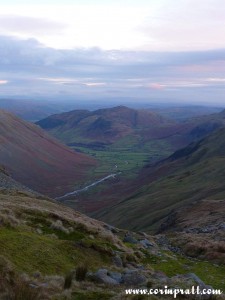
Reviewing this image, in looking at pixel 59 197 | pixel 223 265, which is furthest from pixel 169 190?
pixel 223 265

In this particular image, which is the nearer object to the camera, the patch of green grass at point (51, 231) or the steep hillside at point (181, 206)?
the patch of green grass at point (51, 231)

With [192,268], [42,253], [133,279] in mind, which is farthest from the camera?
[192,268]

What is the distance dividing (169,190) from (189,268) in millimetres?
93618

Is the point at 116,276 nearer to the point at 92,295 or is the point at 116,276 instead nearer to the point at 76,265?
the point at 76,265

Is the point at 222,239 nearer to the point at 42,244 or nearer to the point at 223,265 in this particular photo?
the point at 223,265

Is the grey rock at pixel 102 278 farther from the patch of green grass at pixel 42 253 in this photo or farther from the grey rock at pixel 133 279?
the patch of green grass at pixel 42 253

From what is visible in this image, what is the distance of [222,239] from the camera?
126ft

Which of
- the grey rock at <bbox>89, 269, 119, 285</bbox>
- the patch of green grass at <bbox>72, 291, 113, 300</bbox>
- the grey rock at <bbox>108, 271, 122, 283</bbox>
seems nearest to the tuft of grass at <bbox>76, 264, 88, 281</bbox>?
the grey rock at <bbox>89, 269, 119, 285</bbox>

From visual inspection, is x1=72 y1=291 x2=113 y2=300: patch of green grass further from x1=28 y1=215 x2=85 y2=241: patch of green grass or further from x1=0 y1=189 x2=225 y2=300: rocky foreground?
x1=28 y1=215 x2=85 y2=241: patch of green grass

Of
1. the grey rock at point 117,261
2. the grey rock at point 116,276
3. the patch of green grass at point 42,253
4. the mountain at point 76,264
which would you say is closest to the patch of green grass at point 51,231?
the mountain at point 76,264

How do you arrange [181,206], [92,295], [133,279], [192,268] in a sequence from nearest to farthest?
1. [92,295]
2. [133,279]
3. [192,268]
4. [181,206]

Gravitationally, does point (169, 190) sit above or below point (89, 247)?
below

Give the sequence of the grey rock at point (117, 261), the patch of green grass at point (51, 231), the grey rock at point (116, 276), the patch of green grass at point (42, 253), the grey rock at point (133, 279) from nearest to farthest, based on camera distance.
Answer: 1. the grey rock at point (133, 279)
2. the grey rock at point (116, 276)
3. the patch of green grass at point (42, 253)
4. the grey rock at point (117, 261)
5. the patch of green grass at point (51, 231)

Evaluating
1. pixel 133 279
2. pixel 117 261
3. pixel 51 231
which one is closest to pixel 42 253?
pixel 133 279
